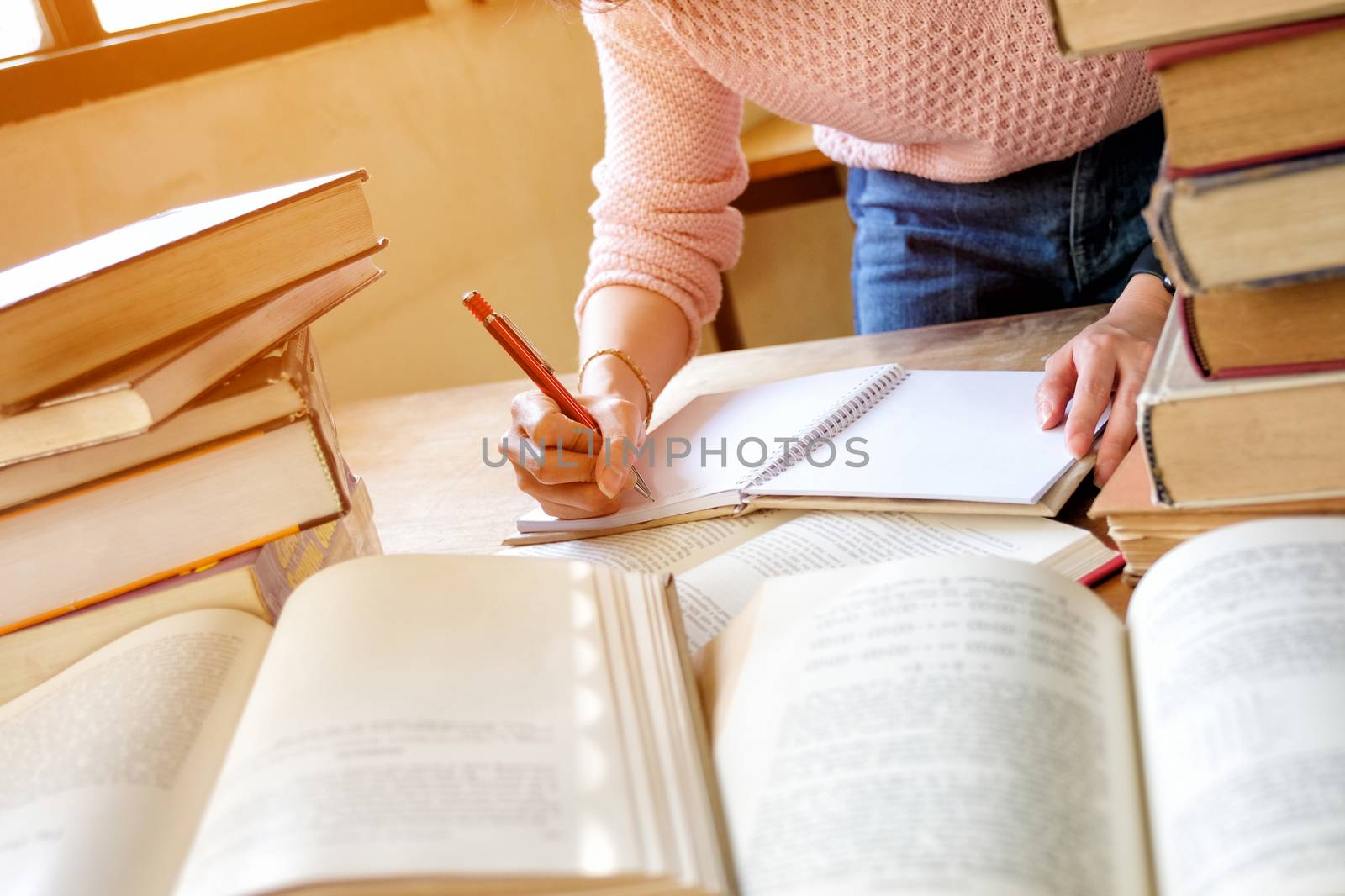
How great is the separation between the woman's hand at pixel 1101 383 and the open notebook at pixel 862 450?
0.02 metres

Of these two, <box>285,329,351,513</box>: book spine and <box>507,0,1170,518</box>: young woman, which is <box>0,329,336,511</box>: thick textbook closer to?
<box>285,329,351,513</box>: book spine

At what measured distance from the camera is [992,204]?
4.09ft

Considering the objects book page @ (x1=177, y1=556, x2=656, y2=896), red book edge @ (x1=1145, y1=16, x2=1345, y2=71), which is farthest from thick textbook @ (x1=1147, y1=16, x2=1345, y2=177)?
book page @ (x1=177, y1=556, x2=656, y2=896)

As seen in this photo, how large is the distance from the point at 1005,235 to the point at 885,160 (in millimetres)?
158

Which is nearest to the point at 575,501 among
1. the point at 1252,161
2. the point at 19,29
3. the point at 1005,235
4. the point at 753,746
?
the point at 753,746

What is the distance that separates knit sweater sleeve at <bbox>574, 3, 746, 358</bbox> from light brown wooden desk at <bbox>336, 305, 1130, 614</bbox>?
10 centimetres

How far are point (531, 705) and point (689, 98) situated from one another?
867 mm

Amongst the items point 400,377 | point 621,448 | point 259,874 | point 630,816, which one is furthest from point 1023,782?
point 400,377

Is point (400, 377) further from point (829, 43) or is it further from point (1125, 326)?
point (1125, 326)

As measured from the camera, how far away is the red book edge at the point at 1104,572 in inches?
24.4

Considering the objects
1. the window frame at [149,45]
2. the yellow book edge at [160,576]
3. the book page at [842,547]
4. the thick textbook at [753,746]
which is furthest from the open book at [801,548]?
the window frame at [149,45]

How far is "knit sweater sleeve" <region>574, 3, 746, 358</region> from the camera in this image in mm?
1198

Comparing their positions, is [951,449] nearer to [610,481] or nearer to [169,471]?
[610,481]

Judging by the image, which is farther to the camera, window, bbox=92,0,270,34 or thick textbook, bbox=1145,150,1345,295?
window, bbox=92,0,270,34
